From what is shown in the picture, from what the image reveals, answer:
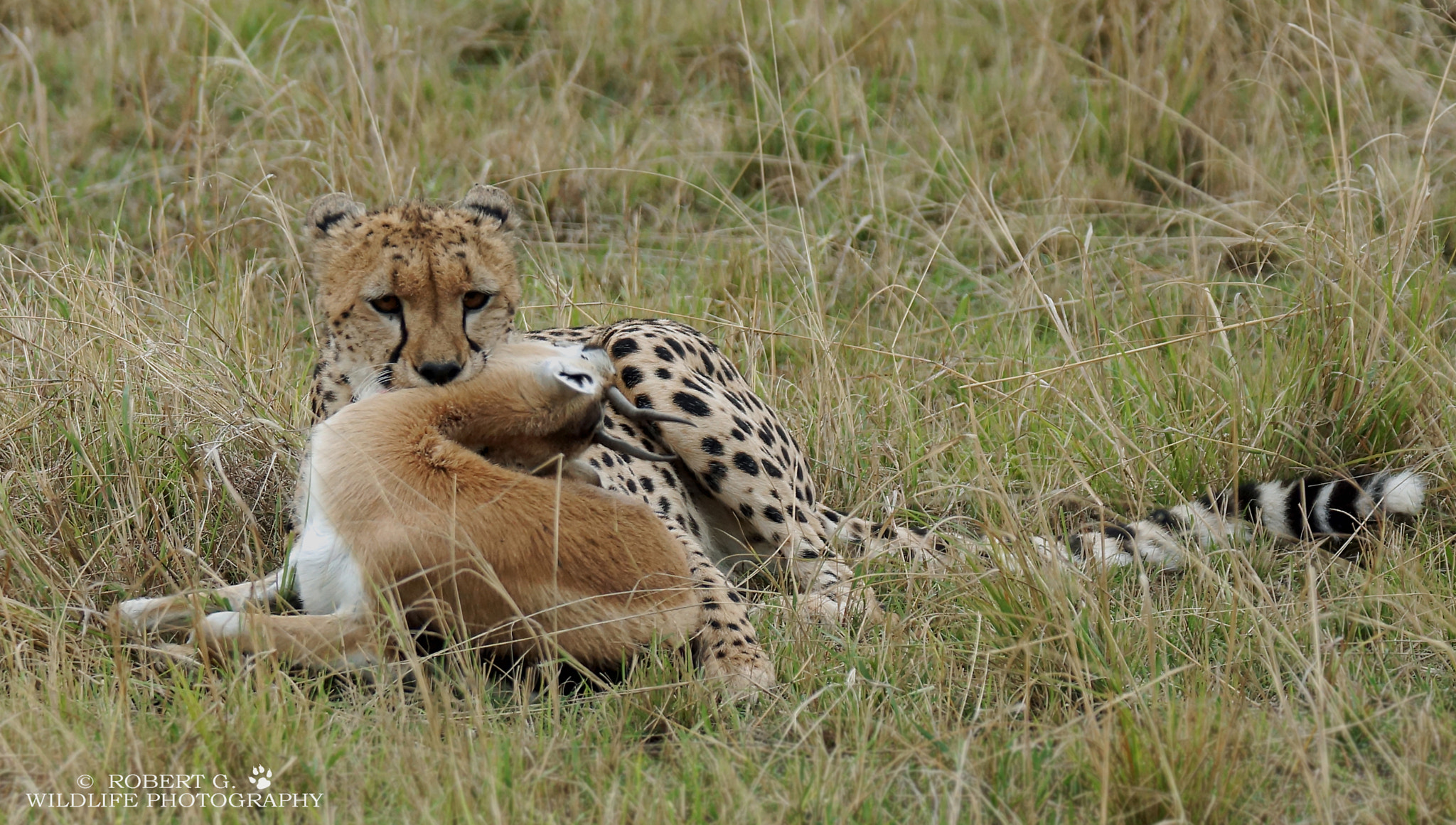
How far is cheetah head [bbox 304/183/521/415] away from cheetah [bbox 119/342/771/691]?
0.48ft

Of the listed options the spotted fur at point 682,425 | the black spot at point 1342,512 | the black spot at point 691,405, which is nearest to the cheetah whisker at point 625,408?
the spotted fur at point 682,425

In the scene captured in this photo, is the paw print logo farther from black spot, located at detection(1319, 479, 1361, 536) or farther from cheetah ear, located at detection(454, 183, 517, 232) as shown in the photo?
black spot, located at detection(1319, 479, 1361, 536)

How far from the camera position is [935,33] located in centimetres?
597

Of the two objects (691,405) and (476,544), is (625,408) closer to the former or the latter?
(476,544)

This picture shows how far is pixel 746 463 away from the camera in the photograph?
3.40 meters

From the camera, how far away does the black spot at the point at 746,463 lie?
134 inches

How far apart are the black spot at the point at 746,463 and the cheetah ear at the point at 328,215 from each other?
986mm

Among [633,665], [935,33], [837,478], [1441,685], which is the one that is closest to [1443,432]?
[1441,685]

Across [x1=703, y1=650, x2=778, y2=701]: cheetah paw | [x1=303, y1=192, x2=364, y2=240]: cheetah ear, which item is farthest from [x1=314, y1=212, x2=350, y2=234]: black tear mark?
[x1=703, y1=650, x2=778, y2=701]: cheetah paw

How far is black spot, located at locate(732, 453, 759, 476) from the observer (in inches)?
134

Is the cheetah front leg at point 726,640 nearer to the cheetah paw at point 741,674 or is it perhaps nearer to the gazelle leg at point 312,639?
the cheetah paw at point 741,674

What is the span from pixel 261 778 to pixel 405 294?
0.99 m

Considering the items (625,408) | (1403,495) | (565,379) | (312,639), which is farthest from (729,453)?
(1403,495)

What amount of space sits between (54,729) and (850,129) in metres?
3.72
